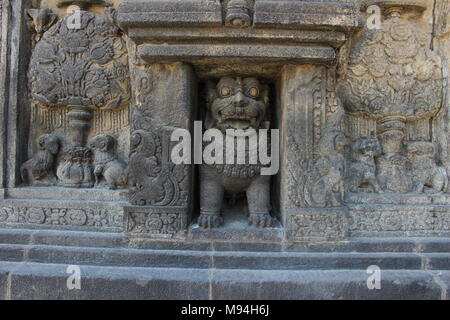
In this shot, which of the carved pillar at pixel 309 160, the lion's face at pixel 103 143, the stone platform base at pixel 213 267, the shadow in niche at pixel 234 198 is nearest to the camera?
the stone platform base at pixel 213 267

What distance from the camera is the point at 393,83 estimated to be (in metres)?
2.97

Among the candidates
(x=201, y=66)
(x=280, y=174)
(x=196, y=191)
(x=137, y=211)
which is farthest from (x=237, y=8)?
(x=137, y=211)

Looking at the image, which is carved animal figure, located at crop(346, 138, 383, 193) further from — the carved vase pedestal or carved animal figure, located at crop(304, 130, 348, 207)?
the carved vase pedestal

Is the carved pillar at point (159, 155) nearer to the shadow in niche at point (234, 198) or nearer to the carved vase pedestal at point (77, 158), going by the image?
the shadow in niche at point (234, 198)

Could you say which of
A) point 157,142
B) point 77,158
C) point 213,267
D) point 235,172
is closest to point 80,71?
point 77,158

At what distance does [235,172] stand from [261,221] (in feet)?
1.62

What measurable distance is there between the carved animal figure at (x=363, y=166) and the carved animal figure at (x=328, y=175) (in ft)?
0.91

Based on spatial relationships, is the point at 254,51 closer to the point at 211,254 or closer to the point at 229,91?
the point at 229,91

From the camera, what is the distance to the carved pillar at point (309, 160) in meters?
2.66

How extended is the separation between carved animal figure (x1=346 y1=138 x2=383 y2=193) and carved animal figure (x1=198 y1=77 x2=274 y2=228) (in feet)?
2.69

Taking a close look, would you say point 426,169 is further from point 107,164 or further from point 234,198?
point 107,164

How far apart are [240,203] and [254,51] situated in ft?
4.81

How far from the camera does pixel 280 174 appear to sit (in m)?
2.86

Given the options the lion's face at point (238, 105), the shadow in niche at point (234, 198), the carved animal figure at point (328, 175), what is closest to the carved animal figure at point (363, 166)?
the carved animal figure at point (328, 175)
